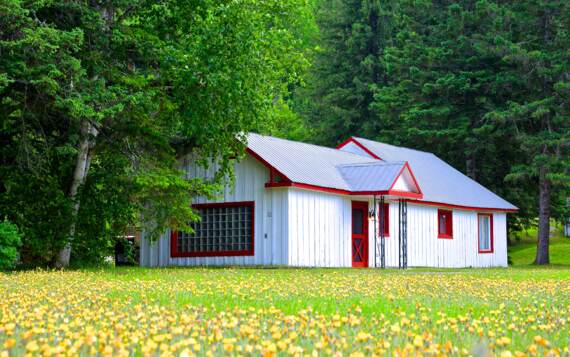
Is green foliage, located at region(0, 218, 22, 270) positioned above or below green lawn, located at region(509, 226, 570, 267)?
above

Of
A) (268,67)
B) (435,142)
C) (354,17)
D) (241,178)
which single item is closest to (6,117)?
(268,67)

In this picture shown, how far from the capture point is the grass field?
518 cm

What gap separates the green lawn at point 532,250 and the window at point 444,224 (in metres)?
8.75

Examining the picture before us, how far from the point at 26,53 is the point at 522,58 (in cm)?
2596

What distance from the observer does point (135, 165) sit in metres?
21.3

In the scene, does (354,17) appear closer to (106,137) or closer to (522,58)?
(522,58)

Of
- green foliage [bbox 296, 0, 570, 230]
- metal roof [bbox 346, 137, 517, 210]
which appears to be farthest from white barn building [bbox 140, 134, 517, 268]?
green foliage [bbox 296, 0, 570, 230]

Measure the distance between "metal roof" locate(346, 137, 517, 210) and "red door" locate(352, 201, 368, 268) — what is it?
12.4ft

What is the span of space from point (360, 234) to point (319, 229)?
2.70 meters

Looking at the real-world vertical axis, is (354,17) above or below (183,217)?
above

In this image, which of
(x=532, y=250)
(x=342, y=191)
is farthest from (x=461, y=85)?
(x=342, y=191)

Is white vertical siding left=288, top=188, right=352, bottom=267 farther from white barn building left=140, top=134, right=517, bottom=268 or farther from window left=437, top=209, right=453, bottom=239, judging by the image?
window left=437, top=209, right=453, bottom=239

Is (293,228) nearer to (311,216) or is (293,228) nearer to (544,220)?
(311,216)

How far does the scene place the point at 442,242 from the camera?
3216 cm
